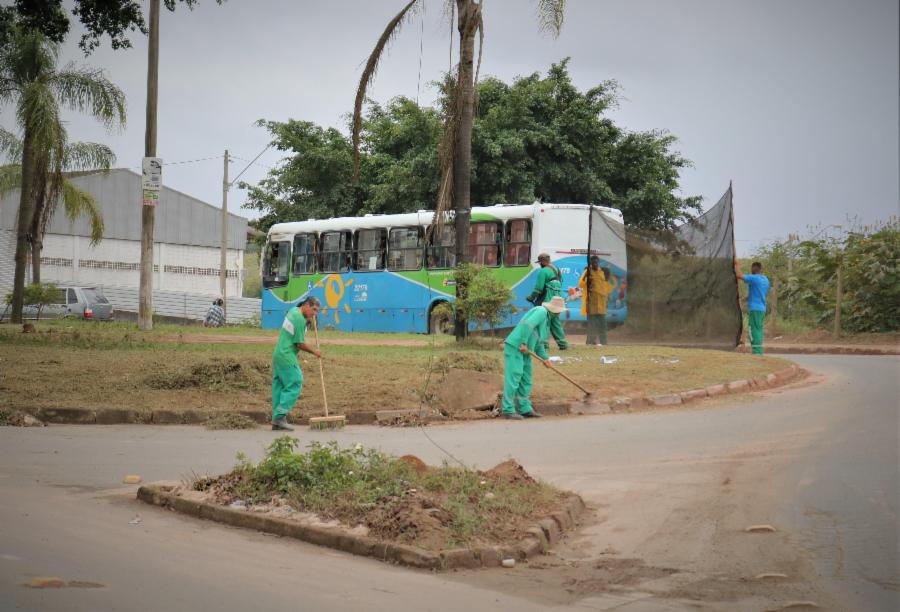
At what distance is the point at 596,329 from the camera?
19.6m

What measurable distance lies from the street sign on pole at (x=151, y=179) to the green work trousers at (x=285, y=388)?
961 centimetres

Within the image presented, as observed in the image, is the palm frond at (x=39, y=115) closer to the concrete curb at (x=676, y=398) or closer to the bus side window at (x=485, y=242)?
the bus side window at (x=485, y=242)

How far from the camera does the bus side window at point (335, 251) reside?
95.0 ft

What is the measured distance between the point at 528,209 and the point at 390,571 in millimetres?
19902

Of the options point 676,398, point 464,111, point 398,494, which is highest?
point 464,111

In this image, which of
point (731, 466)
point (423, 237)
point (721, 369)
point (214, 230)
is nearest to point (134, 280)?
point (214, 230)

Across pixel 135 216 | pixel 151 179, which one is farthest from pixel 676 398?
pixel 135 216

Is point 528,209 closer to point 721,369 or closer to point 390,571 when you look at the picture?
point 721,369

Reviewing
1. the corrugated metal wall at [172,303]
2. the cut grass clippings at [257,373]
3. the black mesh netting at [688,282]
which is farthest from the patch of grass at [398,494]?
the corrugated metal wall at [172,303]

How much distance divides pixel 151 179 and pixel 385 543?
617 inches

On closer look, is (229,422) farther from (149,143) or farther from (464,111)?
(149,143)

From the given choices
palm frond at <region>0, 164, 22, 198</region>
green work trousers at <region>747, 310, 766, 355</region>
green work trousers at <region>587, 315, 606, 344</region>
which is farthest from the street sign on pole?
palm frond at <region>0, 164, 22, 198</region>

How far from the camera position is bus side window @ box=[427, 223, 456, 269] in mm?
26266

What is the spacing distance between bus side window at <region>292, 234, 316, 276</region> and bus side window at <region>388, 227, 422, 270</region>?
10.5 feet
